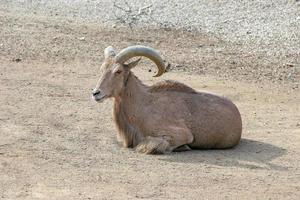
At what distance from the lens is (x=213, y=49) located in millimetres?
18875

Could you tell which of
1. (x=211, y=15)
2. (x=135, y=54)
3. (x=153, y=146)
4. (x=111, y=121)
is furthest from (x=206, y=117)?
(x=211, y=15)

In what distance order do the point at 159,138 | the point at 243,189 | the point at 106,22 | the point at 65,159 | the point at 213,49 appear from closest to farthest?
the point at 243,189 < the point at 65,159 < the point at 159,138 < the point at 213,49 < the point at 106,22

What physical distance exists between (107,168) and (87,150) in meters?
0.92

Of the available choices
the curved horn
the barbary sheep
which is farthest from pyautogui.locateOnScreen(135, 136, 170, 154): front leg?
the curved horn

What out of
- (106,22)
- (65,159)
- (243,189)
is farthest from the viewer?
(106,22)

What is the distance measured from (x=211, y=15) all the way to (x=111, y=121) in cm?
816

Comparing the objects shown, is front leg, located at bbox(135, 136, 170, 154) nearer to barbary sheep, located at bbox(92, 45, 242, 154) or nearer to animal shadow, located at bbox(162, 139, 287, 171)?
barbary sheep, located at bbox(92, 45, 242, 154)

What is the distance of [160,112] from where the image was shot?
12.8 meters

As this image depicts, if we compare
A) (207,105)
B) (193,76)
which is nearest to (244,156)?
(207,105)

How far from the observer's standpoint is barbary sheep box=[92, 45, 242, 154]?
494 inches

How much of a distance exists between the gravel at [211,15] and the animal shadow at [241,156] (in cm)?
613

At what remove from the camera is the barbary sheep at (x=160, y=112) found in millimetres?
12555

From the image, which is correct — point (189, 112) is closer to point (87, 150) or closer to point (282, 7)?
point (87, 150)

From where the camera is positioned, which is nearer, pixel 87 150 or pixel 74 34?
pixel 87 150
